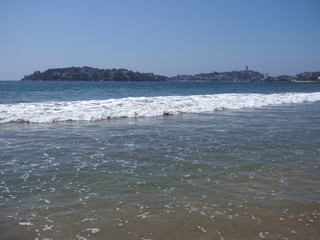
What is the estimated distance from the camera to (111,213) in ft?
→ 14.2

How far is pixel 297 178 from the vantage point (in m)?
5.75

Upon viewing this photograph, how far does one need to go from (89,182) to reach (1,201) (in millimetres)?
1505

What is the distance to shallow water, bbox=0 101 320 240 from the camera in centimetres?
395

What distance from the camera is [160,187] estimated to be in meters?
5.32

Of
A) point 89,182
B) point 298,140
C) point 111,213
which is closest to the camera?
point 111,213

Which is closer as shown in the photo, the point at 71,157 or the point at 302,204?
the point at 302,204

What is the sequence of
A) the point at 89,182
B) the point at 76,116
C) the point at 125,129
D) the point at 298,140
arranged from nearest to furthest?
1. the point at 89,182
2. the point at 298,140
3. the point at 125,129
4. the point at 76,116

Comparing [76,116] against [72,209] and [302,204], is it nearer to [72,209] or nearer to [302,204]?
[72,209]

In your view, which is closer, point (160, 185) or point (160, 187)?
point (160, 187)

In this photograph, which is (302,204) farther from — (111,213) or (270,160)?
(111,213)

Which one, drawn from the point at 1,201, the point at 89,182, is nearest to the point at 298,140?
the point at 89,182

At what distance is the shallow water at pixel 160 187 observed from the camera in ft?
13.0

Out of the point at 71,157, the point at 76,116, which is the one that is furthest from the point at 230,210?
the point at 76,116

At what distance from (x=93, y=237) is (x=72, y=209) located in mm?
888
